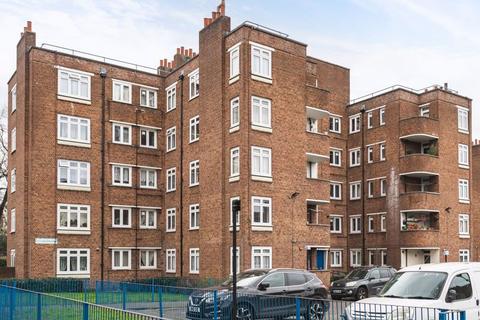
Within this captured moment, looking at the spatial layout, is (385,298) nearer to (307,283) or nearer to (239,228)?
(307,283)

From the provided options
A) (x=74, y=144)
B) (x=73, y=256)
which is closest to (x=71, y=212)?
(x=73, y=256)

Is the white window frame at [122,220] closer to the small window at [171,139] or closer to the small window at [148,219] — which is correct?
the small window at [148,219]

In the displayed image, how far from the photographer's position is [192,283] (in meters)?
32.1

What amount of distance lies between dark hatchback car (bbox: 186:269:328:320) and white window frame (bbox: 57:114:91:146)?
20.2 meters

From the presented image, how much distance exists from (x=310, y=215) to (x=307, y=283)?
17542 mm

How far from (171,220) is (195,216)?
371 centimetres

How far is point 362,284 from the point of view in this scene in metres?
30.0

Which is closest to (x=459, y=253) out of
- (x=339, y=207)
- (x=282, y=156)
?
(x=339, y=207)

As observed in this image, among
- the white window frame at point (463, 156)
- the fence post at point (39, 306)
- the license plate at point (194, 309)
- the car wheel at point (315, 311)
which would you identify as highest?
the white window frame at point (463, 156)

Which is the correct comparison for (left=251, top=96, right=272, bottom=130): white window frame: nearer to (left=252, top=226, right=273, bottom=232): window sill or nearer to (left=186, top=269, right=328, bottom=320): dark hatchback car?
(left=252, top=226, right=273, bottom=232): window sill

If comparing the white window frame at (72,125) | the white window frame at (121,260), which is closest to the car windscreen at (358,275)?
the white window frame at (121,260)

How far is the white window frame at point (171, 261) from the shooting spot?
37.9 metres

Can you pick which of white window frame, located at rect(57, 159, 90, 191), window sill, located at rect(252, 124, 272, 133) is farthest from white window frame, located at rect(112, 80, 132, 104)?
window sill, located at rect(252, 124, 272, 133)

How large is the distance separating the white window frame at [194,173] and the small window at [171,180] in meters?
2.59
